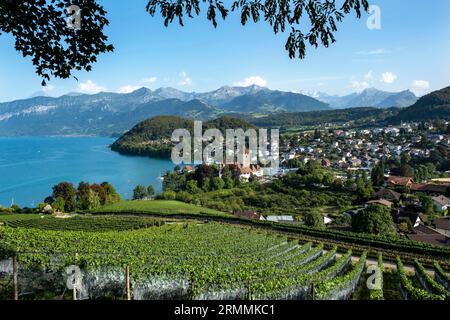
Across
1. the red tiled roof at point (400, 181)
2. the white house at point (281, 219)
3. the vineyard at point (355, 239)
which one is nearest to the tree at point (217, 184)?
the white house at point (281, 219)

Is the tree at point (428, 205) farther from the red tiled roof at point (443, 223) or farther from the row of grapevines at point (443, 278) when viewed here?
the row of grapevines at point (443, 278)

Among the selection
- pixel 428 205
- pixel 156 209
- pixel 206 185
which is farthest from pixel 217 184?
pixel 428 205

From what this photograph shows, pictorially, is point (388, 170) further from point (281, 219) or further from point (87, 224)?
point (87, 224)

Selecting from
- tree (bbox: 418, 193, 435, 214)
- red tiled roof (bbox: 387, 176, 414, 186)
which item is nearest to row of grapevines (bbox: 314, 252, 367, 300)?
tree (bbox: 418, 193, 435, 214)

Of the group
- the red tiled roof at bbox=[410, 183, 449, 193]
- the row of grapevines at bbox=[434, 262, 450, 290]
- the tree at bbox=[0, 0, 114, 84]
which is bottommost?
the red tiled roof at bbox=[410, 183, 449, 193]

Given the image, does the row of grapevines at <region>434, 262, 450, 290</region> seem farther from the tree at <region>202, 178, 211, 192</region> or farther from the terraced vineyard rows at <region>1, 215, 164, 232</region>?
the tree at <region>202, 178, 211, 192</region>
